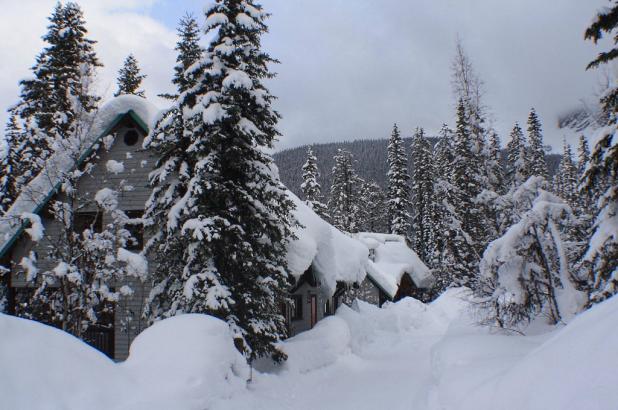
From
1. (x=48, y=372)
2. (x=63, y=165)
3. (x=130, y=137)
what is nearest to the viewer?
(x=48, y=372)

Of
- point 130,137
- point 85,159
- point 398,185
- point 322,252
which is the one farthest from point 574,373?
point 398,185

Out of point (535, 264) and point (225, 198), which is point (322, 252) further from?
point (535, 264)

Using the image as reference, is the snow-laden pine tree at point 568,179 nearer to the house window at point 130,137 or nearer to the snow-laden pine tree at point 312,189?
the snow-laden pine tree at point 312,189

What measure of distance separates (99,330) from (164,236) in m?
6.35

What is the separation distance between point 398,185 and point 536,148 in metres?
16.6

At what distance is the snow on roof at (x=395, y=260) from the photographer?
40.6 m

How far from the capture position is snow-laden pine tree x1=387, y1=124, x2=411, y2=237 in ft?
158

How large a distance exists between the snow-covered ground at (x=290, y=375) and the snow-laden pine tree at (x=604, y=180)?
2224 millimetres

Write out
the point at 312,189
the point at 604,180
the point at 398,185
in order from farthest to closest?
the point at 398,185, the point at 312,189, the point at 604,180

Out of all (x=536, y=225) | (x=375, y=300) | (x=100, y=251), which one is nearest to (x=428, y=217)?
(x=375, y=300)

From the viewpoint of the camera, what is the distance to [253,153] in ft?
41.2

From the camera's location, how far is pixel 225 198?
12.0m

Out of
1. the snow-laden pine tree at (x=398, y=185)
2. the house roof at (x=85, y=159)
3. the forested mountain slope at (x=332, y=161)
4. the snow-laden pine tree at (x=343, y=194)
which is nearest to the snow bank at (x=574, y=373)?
the house roof at (x=85, y=159)

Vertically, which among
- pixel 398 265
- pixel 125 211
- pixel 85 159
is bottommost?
pixel 398 265
